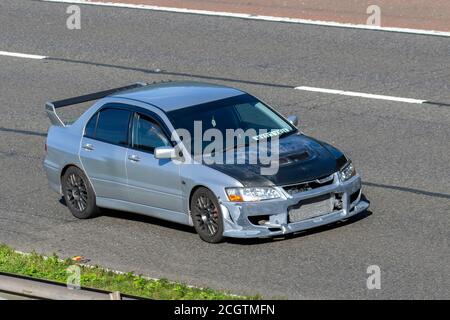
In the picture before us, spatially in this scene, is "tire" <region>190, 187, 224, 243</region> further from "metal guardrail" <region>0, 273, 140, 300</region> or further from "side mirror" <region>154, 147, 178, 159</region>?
"metal guardrail" <region>0, 273, 140, 300</region>

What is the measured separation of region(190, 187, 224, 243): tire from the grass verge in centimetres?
113

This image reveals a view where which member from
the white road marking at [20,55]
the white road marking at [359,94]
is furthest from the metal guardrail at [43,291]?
the white road marking at [20,55]

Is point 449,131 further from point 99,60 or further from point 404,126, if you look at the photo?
point 99,60

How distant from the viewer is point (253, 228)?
1160 centimetres

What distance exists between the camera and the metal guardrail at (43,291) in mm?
7957

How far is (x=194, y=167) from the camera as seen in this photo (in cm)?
1198

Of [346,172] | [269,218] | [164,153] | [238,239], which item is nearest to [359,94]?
[346,172]

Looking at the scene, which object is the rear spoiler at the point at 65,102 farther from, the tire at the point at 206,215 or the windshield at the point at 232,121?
the tire at the point at 206,215

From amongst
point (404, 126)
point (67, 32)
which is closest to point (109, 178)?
point (404, 126)

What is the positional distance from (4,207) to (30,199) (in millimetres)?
382

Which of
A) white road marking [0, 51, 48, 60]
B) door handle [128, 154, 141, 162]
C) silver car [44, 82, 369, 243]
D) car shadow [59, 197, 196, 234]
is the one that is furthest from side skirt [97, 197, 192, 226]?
white road marking [0, 51, 48, 60]

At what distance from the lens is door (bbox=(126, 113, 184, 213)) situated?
12172mm

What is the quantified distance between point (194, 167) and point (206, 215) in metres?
0.52

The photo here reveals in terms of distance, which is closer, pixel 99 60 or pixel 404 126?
pixel 404 126
